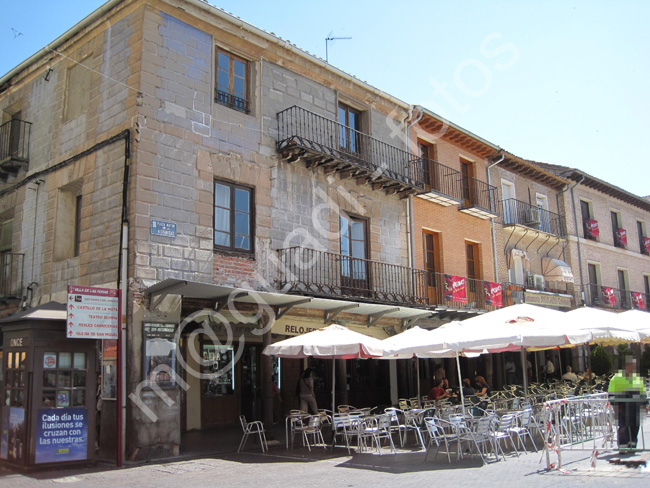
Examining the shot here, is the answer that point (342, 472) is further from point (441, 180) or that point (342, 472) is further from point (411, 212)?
point (441, 180)

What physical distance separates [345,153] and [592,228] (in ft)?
53.1

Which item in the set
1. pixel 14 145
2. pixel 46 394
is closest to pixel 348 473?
pixel 46 394

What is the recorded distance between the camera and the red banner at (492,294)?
2041 cm

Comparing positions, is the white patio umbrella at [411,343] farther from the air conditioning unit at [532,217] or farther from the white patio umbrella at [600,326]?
the air conditioning unit at [532,217]

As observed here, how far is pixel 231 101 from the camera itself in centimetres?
1395

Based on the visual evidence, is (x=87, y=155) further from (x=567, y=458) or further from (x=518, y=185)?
(x=518, y=185)

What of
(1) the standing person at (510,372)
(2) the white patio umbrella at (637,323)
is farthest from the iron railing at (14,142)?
(1) the standing person at (510,372)

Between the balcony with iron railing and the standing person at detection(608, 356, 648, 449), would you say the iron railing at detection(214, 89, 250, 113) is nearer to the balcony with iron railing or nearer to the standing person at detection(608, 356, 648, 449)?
the standing person at detection(608, 356, 648, 449)

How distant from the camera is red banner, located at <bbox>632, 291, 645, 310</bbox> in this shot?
28872mm

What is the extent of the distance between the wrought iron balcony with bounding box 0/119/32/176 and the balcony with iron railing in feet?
70.8

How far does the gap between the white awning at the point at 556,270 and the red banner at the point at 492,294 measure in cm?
430

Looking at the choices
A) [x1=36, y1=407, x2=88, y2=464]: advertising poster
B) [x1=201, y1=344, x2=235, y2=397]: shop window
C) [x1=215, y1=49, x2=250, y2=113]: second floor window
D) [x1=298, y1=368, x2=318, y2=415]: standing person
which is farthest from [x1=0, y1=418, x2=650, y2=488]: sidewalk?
[x1=215, y1=49, x2=250, y2=113]: second floor window

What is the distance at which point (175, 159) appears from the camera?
12406 mm

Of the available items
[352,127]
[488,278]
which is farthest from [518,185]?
[352,127]
